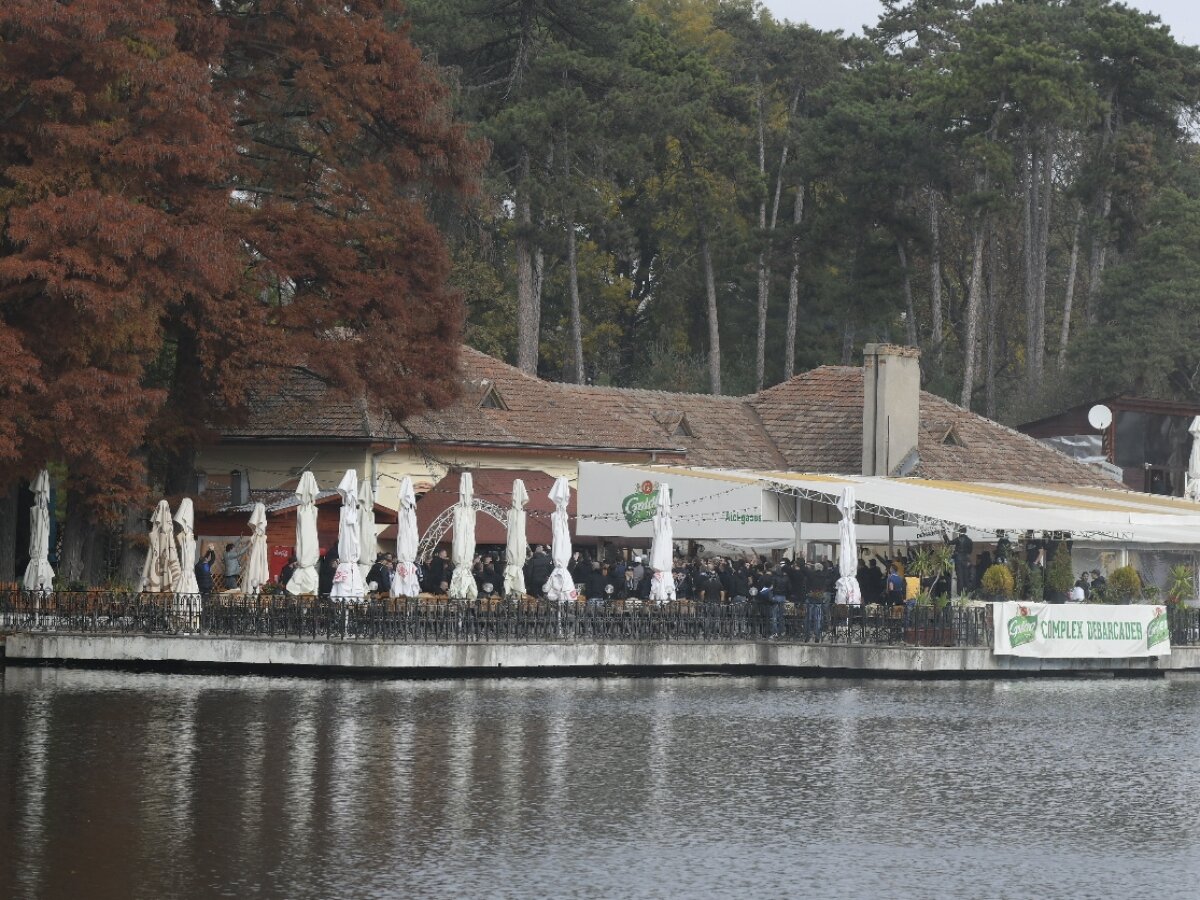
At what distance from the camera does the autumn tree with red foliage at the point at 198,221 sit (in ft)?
119

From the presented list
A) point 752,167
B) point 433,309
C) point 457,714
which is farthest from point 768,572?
point 752,167

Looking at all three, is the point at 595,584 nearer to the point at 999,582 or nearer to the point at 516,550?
the point at 516,550

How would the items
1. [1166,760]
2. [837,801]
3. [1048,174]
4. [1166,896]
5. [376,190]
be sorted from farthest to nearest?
[1048,174]
[376,190]
[1166,760]
[837,801]
[1166,896]

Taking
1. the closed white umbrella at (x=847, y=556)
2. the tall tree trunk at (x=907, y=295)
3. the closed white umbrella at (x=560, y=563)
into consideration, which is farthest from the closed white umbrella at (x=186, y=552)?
the tall tree trunk at (x=907, y=295)

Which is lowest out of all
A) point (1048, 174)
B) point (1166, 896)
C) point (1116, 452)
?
point (1166, 896)

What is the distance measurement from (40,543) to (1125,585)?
19.8m

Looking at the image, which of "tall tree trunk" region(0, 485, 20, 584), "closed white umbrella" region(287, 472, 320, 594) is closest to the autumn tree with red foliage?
"tall tree trunk" region(0, 485, 20, 584)

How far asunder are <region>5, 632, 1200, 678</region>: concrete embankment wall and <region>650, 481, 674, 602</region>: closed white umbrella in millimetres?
1501

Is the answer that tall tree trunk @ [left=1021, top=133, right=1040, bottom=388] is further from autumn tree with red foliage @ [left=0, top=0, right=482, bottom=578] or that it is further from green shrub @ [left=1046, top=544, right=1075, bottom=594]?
green shrub @ [left=1046, top=544, right=1075, bottom=594]

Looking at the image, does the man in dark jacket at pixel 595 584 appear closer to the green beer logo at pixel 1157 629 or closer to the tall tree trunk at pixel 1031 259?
the green beer logo at pixel 1157 629

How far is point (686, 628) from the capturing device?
3516 cm

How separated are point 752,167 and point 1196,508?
32.7m

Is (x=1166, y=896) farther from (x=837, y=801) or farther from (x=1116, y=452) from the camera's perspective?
(x=1116, y=452)

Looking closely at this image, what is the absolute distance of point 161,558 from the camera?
116ft
